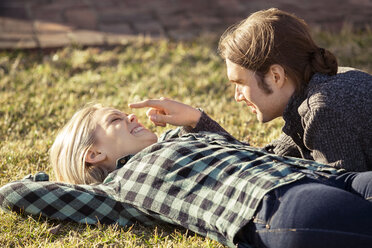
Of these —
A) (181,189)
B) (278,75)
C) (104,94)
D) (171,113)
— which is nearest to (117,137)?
(171,113)

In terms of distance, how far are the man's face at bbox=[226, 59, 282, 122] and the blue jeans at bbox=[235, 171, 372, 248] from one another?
0.57 metres

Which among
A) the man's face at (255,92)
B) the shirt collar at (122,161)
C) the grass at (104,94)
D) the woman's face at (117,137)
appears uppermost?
the man's face at (255,92)

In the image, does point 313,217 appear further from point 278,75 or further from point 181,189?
point 278,75

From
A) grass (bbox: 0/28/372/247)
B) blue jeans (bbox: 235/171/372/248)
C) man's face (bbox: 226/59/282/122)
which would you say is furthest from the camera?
man's face (bbox: 226/59/282/122)

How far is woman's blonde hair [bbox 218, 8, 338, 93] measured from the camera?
2715mm

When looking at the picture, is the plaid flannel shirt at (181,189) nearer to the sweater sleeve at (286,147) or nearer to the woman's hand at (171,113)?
the woman's hand at (171,113)

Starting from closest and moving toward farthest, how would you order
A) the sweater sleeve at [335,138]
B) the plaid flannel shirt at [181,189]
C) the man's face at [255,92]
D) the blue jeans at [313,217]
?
1. the blue jeans at [313,217]
2. the plaid flannel shirt at [181,189]
3. the sweater sleeve at [335,138]
4. the man's face at [255,92]

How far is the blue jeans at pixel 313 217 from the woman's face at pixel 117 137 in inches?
32.1

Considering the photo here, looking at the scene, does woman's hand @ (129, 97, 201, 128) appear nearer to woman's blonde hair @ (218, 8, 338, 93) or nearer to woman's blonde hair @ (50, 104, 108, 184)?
woman's blonde hair @ (50, 104, 108, 184)

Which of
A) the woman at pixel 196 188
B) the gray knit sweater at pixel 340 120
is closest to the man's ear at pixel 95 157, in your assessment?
the woman at pixel 196 188

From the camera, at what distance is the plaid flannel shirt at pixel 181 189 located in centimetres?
235

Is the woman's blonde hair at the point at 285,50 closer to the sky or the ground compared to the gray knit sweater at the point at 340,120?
closer to the sky

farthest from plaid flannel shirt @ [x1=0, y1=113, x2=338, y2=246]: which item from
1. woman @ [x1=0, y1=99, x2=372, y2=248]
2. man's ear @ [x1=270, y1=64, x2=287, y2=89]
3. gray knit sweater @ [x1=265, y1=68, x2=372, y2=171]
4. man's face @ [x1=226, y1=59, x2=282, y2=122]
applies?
man's ear @ [x1=270, y1=64, x2=287, y2=89]

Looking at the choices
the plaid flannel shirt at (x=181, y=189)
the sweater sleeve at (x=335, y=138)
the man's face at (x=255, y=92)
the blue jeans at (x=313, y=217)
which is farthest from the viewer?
the man's face at (x=255, y=92)
